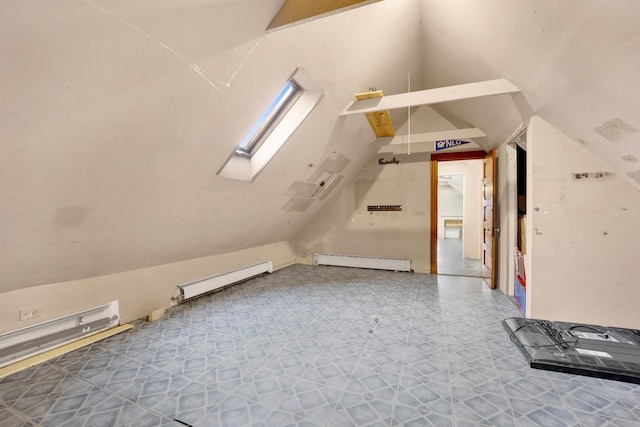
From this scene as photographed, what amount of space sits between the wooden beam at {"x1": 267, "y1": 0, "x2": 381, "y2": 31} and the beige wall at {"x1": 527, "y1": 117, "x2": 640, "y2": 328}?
2.26 meters

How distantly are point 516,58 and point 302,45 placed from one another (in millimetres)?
1742

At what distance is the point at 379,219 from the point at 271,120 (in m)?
3.20

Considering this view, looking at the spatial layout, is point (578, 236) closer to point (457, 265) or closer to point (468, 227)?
point (457, 265)

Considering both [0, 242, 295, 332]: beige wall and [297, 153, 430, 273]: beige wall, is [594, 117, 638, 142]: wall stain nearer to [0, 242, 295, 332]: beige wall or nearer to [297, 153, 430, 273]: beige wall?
[297, 153, 430, 273]: beige wall

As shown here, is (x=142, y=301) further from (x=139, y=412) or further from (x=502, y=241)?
(x=502, y=241)

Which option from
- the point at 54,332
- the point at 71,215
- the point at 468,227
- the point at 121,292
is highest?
the point at 71,215

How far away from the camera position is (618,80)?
163cm

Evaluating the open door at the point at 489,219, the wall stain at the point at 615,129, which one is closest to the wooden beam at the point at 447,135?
the open door at the point at 489,219

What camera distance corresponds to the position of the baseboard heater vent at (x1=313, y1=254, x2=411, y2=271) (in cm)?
517

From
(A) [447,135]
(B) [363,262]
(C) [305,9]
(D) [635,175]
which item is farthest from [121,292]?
(A) [447,135]

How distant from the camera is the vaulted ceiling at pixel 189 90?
1.28 m

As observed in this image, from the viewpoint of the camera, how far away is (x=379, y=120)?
13.0 feet

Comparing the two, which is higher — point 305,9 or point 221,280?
point 305,9

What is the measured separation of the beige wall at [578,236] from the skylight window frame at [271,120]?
240 cm
